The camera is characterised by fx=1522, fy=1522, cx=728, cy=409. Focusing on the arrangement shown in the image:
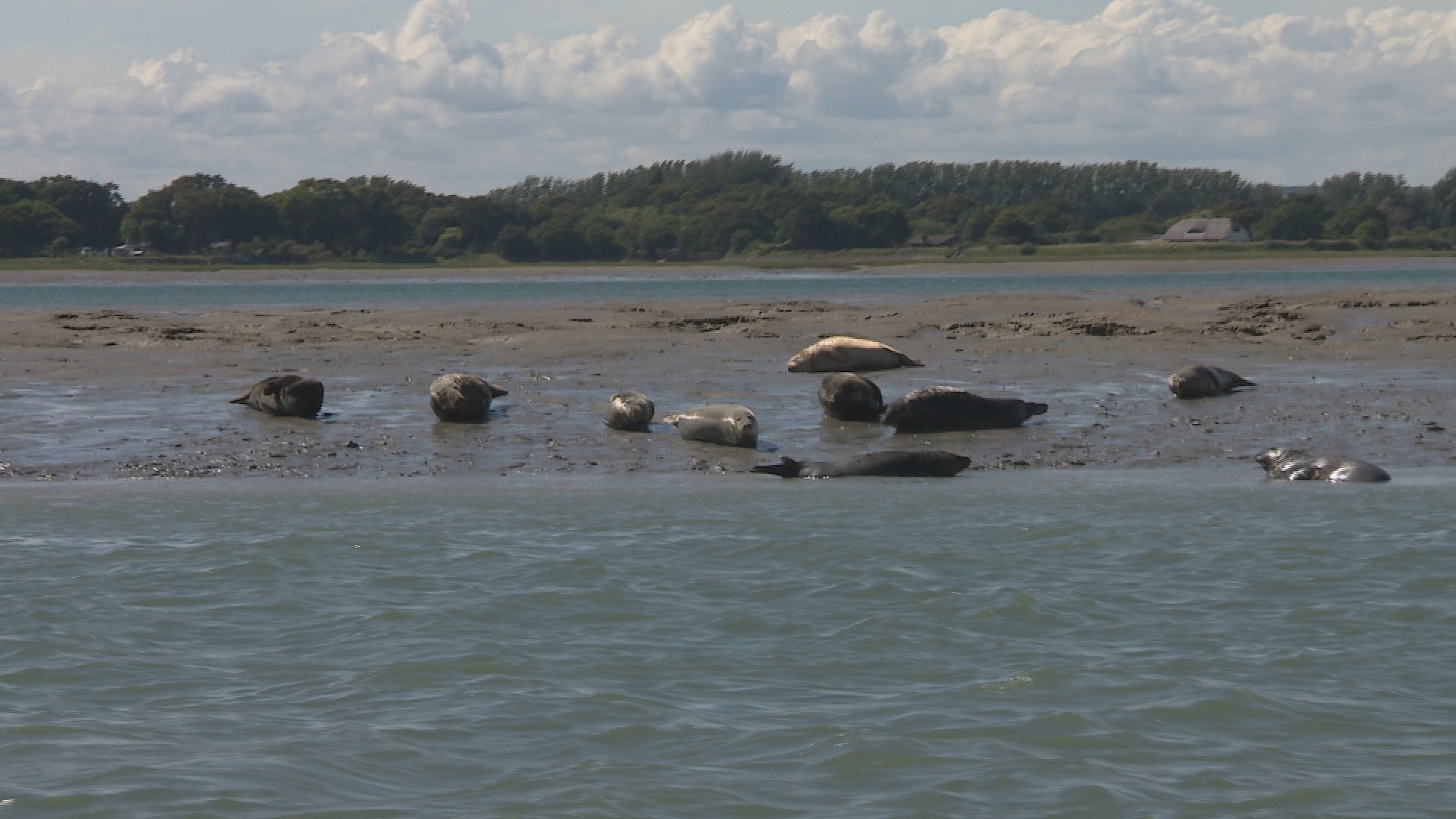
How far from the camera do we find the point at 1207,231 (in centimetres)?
9794

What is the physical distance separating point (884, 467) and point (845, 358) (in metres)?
5.93

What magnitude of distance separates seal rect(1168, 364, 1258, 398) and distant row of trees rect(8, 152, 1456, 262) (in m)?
79.3

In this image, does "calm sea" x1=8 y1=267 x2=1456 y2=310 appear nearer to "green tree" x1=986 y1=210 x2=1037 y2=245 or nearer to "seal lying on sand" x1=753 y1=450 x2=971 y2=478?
"seal lying on sand" x1=753 y1=450 x2=971 y2=478

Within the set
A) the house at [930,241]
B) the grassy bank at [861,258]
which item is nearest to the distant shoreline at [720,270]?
the grassy bank at [861,258]

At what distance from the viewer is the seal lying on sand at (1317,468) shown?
34.9 ft

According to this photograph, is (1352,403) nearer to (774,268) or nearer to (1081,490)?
(1081,490)

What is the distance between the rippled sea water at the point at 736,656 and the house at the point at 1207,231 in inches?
3598

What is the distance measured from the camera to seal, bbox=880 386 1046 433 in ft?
42.4

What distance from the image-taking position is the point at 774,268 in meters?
85.3

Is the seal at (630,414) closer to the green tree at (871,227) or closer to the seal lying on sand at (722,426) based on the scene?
the seal lying on sand at (722,426)

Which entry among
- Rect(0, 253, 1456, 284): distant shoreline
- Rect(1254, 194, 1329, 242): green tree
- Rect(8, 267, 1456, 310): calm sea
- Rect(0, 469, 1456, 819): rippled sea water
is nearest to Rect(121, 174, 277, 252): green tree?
Rect(0, 253, 1456, 284): distant shoreline

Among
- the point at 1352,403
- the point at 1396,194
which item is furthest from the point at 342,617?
the point at 1396,194

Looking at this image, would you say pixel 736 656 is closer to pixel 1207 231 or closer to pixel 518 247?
pixel 518 247

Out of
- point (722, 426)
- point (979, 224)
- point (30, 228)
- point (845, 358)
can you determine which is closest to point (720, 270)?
point (979, 224)
